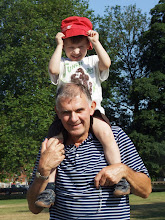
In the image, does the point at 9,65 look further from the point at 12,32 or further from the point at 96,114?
the point at 96,114

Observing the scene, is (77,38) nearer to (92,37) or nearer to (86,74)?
(92,37)

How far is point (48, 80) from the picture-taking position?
1334 inches

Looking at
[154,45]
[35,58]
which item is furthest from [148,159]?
[35,58]

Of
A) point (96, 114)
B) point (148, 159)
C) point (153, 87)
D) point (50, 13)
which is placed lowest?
point (148, 159)

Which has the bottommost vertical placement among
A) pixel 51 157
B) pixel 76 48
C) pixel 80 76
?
pixel 51 157

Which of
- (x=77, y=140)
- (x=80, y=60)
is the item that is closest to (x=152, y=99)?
(x=80, y=60)

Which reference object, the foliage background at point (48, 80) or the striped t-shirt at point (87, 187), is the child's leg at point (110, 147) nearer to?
the striped t-shirt at point (87, 187)

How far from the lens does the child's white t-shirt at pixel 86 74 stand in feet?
15.0

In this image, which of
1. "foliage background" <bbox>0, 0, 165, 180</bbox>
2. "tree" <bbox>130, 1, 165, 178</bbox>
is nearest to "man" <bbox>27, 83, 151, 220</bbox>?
"foliage background" <bbox>0, 0, 165, 180</bbox>

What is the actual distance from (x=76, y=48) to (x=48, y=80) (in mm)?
29513

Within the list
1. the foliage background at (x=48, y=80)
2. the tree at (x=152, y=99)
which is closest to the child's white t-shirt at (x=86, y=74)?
the foliage background at (x=48, y=80)

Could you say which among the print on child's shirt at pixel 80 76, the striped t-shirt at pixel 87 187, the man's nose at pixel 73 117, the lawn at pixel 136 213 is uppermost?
the print on child's shirt at pixel 80 76

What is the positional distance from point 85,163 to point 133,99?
35.6 m

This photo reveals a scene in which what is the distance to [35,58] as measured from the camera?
33875 millimetres
